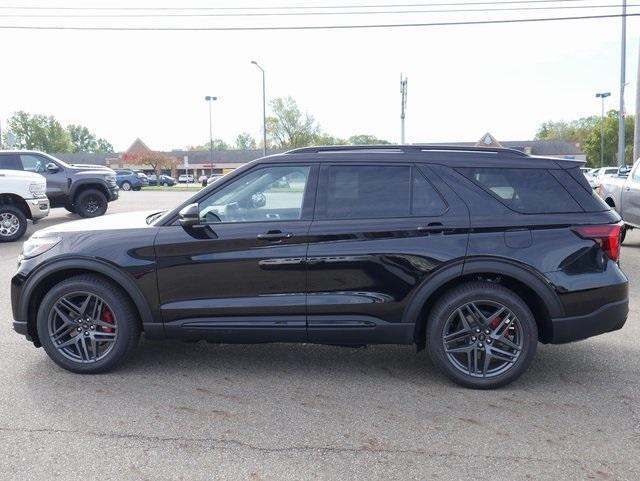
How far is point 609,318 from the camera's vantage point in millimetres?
4434

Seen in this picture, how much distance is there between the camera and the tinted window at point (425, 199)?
452cm

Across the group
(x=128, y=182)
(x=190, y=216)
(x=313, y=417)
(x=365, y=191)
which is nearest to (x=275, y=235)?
(x=190, y=216)

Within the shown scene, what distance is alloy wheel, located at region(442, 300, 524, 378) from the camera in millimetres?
4453

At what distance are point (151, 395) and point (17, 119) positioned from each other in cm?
12578

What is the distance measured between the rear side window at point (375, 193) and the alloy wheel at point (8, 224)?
1041cm

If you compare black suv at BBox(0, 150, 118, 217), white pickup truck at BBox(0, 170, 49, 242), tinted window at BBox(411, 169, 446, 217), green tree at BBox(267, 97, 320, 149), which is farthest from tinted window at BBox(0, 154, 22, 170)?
green tree at BBox(267, 97, 320, 149)

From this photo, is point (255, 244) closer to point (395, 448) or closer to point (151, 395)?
point (151, 395)

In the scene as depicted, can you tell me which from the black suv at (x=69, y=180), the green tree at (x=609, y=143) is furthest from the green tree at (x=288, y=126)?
the black suv at (x=69, y=180)

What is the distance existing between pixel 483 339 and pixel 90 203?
50.2 ft

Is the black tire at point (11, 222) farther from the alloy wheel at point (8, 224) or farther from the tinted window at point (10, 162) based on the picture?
the tinted window at point (10, 162)

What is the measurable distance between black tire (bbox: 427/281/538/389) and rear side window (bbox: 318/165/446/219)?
65cm

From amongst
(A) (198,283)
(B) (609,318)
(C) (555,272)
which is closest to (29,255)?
(A) (198,283)

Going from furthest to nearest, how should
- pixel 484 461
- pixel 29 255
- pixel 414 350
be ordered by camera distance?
pixel 414 350
pixel 29 255
pixel 484 461

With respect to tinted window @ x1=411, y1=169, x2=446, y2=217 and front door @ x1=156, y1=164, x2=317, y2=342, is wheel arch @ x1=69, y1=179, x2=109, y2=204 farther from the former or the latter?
tinted window @ x1=411, y1=169, x2=446, y2=217
